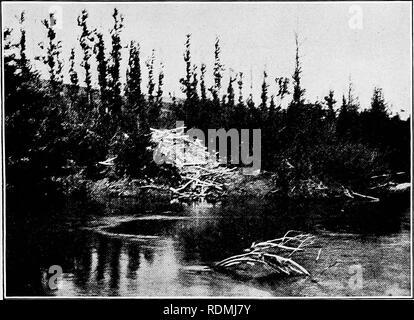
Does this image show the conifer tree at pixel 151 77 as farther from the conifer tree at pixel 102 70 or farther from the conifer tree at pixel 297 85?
the conifer tree at pixel 297 85

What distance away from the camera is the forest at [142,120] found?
572 centimetres

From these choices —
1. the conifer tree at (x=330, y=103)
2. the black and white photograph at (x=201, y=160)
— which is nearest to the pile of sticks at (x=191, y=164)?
the black and white photograph at (x=201, y=160)

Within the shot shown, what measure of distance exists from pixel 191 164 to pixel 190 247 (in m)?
0.84

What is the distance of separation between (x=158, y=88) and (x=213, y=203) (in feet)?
4.36

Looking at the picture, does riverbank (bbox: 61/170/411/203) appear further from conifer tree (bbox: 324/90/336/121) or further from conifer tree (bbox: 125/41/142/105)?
conifer tree (bbox: 125/41/142/105)

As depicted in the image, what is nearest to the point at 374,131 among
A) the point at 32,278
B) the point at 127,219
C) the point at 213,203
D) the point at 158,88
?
the point at 213,203

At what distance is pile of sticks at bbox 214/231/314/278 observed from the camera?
216 inches

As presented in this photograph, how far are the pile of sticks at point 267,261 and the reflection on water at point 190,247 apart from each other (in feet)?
0.24

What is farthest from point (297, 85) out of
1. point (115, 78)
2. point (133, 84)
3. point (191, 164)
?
point (115, 78)

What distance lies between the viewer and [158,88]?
5906mm

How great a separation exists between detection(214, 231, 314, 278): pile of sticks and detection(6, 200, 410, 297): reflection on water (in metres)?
0.07

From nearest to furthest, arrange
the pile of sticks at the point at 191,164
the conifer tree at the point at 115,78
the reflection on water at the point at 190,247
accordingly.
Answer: the reflection on water at the point at 190,247, the pile of sticks at the point at 191,164, the conifer tree at the point at 115,78

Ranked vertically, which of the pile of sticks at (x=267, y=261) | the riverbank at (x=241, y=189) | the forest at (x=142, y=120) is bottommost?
the pile of sticks at (x=267, y=261)
